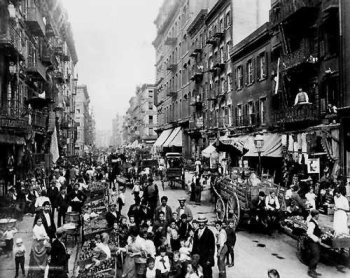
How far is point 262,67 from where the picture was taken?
28.4 metres

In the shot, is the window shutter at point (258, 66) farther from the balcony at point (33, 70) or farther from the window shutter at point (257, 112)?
the balcony at point (33, 70)

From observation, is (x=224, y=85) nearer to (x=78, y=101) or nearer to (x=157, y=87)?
(x=157, y=87)

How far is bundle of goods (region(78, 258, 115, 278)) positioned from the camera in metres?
7.98

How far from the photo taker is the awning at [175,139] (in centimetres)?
4969

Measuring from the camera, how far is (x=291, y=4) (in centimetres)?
2245

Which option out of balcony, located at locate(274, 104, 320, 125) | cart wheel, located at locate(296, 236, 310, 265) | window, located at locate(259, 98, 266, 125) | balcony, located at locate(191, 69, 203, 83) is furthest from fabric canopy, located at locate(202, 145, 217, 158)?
cart wheel, located at locate(296, 236, 310, 265)

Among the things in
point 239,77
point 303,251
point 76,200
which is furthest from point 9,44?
point 239,77

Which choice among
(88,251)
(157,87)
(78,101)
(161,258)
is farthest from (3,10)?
(78,101)

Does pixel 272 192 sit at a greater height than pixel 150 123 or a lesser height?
lesser

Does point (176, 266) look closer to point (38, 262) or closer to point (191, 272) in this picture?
point (191, 272)

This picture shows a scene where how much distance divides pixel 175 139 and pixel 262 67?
2345cm

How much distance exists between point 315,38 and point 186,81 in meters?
29.7

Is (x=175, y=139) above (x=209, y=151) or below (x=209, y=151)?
above

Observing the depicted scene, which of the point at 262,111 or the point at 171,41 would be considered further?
the point at 171,41
